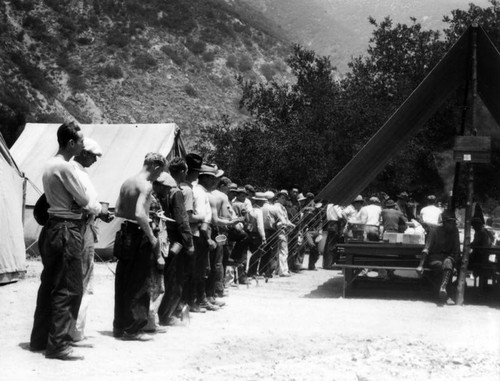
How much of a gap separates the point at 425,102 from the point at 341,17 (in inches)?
3866

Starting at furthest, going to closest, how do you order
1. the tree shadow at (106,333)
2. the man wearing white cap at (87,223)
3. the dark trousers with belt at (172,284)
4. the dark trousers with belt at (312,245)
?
the dark trousers with belt at (312,245), the dark trousers with belt at (172,284), the tree shadow at (106,333), the man wearing white cap at (87,223)

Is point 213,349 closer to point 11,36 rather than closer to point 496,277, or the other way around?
point 496,277

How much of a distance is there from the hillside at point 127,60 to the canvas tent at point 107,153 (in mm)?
16946

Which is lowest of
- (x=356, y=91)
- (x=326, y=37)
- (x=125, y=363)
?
(x=125, y=363)

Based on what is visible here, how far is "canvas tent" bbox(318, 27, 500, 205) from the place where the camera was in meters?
10.8

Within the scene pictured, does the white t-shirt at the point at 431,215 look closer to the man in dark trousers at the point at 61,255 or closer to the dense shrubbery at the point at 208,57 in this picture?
the man in dark trousers at the point at 61,255

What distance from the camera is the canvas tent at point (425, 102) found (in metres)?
10.8

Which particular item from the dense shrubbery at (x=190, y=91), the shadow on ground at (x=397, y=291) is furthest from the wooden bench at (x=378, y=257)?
the dense shrubbery at (x=190, y=91)

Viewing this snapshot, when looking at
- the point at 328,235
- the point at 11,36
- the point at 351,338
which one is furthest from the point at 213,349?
the point at 11,36

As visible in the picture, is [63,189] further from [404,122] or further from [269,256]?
[269,256]

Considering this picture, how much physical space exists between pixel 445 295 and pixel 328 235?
5647 millimetres

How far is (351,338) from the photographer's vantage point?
23.0ft

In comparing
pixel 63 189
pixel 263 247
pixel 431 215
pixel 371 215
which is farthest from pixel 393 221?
pixel 63 189

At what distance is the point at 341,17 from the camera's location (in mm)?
106750
